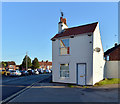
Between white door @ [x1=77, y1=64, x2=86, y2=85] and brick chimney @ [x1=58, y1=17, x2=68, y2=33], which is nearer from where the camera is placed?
white door @ [x1=77, y1=64, x2=86, y2=85]

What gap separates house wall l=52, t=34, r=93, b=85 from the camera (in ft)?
38.7

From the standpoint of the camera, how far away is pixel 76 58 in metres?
12.5

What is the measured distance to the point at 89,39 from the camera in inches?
475

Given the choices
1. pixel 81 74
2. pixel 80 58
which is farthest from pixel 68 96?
pixel 80 58

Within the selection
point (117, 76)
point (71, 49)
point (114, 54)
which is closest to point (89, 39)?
point (71, 49)

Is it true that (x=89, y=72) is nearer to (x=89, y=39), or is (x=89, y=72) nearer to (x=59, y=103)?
(x=89, y=39)

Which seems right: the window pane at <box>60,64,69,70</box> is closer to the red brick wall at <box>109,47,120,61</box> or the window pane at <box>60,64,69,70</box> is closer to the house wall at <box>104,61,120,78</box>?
the house wall at <box>104,61,120,78</box>

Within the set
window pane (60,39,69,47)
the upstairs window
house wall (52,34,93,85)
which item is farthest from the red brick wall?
window pane (60,39,69,47)

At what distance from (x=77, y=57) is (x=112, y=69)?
6993 millimetres

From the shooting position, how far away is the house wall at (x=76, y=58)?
11.8 metres

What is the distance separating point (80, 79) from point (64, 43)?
4.77m

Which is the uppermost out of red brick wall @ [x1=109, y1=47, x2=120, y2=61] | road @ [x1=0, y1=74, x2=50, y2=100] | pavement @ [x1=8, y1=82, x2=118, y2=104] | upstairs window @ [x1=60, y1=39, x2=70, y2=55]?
upstairs window @ [x1=60, y1=39, x2=70, y2=55]

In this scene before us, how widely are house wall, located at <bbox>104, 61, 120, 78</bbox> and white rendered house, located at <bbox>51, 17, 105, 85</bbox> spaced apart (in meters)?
4.23

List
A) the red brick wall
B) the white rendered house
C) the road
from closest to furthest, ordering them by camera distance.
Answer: the road, the white rendered house, the red brick wall
